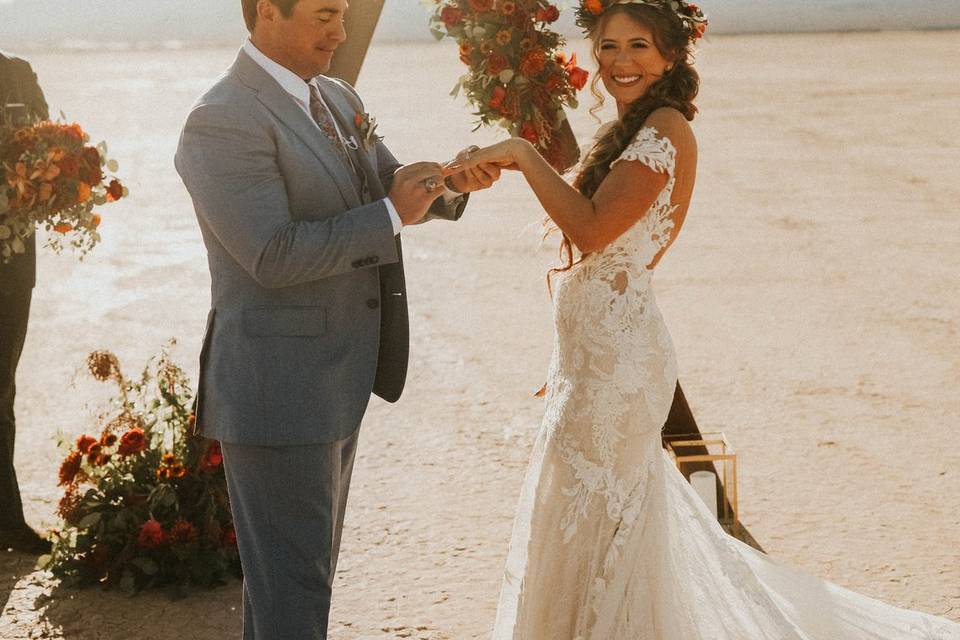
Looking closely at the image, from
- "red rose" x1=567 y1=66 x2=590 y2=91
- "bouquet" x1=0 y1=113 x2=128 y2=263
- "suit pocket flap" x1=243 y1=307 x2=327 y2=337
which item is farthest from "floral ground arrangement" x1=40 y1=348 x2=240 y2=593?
"red rose" x1=567 y1=66 x2=590 y2=91

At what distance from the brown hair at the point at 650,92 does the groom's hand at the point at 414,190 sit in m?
0.62

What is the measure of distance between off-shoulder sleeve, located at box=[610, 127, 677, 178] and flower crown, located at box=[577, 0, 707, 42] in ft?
1.30

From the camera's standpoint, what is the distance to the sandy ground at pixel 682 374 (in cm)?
514

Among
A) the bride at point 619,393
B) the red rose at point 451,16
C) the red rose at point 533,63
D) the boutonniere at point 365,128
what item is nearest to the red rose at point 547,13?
the red rose at point 533,63

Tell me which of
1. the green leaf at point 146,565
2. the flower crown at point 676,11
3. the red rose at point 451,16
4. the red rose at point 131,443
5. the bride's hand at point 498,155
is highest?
the red rose at point 451,16

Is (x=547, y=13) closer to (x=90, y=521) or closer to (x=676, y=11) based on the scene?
(x=676, y=11)

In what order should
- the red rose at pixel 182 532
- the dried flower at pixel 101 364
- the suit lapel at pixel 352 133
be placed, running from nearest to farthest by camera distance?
the suit lapel at pixel 352 133
the red rose at pixel 182 532
the dried flower at pixel 101 364

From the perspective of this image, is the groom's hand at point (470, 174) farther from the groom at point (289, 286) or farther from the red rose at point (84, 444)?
Result: the red rose at point (84, 444)

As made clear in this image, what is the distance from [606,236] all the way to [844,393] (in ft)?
14.4

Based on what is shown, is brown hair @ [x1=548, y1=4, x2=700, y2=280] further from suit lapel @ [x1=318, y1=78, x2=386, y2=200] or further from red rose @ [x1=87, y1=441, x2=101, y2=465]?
red rose @ [x1=87, y1=441, x2=101, y2=465]

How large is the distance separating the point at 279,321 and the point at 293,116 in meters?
0.61

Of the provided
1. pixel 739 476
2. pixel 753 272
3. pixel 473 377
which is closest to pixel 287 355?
pixel 739 476

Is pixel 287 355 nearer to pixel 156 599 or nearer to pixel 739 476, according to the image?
pixel 156 599

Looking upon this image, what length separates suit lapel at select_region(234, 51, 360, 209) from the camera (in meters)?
3.37
